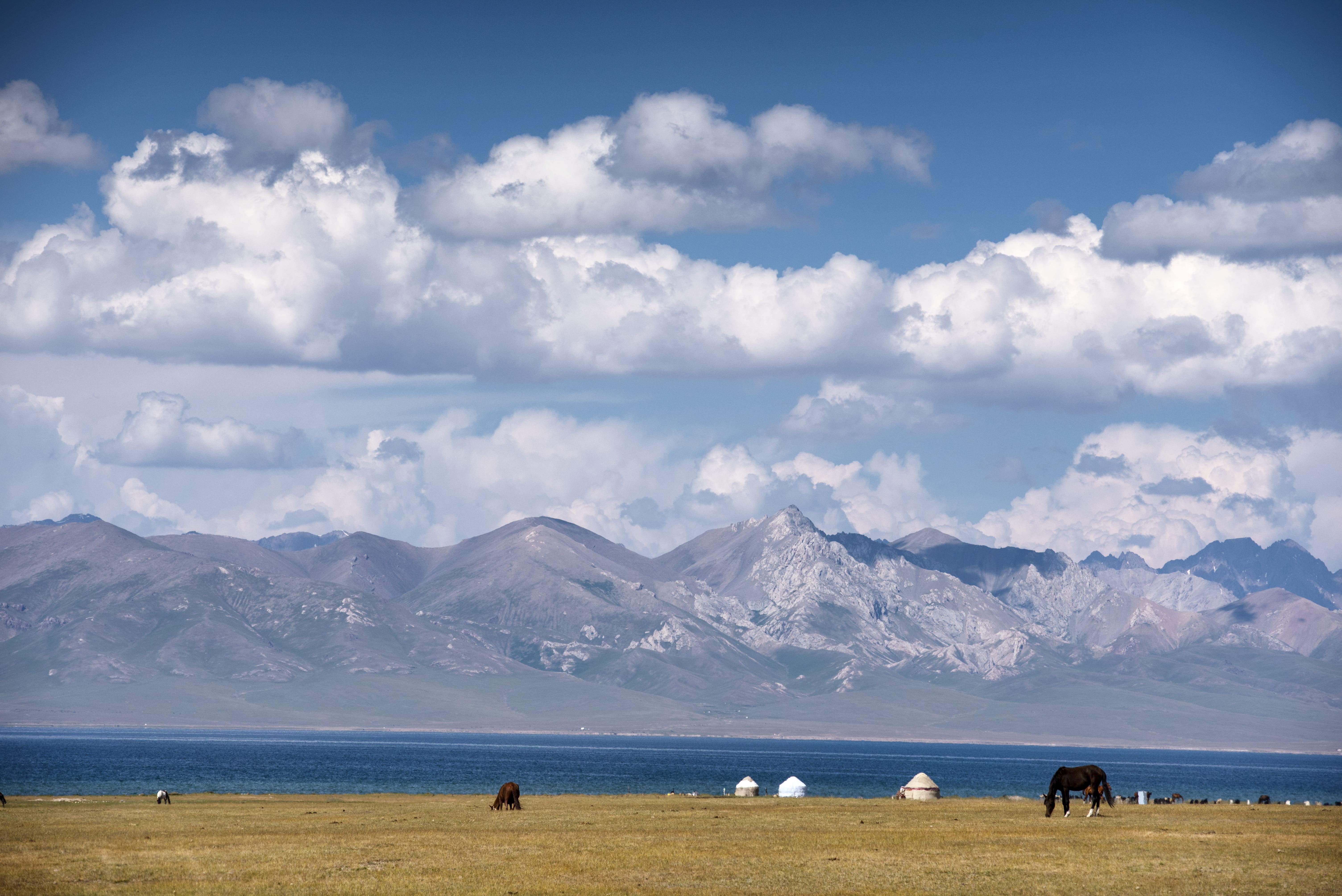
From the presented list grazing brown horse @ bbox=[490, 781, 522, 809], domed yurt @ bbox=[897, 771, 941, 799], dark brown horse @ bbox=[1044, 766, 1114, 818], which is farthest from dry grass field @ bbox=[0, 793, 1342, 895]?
domed yurt @ bbox=[897, 771, 941, 799]

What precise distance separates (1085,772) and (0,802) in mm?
73276

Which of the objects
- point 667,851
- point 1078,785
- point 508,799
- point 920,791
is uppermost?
point 1078,785

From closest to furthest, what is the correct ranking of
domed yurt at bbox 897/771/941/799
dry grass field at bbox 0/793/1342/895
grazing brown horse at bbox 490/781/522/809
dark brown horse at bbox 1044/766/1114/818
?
dry grass field at bbox 0/793/1342/895
dark brown horse at bbox 1044/766/1114/818
grazing brown horse at bbox 490/781/522/809
domed yurt at bbox 897/771/941/799

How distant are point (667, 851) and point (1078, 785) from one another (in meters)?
31.5

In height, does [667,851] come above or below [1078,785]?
below

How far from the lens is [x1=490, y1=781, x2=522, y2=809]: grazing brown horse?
92250 mm

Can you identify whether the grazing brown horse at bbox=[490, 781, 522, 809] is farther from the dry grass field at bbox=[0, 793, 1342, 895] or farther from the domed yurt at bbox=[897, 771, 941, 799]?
the domed yurt at bbox=[897, 771, 941, 799]

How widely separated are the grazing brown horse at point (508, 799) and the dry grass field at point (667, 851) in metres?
1.98

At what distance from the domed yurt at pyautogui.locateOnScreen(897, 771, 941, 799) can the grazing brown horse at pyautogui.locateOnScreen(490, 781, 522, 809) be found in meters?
33.5

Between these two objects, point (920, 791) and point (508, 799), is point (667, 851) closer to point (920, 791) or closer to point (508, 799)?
point (508, 799)

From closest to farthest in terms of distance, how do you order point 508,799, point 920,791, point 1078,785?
point 1078,785 → point 508,799 → point 920,791

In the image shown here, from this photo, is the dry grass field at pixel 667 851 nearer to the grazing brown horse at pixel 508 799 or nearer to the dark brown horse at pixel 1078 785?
the dark brown horse at pixel 1078 785

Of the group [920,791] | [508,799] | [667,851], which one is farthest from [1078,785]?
[508,799]

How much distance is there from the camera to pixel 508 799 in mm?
92500
